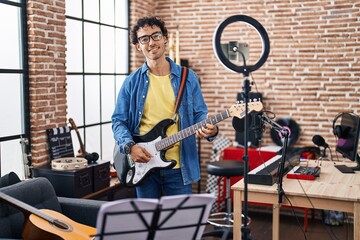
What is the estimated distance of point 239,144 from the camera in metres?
5.70

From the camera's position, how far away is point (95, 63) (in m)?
5.24

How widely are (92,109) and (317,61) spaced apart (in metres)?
2.57

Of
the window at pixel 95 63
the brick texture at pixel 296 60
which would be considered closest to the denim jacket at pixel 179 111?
the window at pixel 95 63

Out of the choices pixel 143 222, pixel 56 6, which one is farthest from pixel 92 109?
pixel 143 222

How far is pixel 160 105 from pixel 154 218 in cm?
118

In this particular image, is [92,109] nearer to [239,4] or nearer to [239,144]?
[239,144]

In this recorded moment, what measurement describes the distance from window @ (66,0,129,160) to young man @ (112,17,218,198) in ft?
5.74

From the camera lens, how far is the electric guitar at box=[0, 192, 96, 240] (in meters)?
2.67

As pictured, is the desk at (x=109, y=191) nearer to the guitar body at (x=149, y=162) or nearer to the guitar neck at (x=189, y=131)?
the guitar body at (x=149, y=162)

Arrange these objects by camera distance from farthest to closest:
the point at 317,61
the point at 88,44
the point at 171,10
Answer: the point at 171,10 → the point at 317,61 → the point at 88,44

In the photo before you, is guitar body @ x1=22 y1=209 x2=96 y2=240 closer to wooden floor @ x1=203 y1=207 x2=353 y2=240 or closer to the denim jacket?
the denim jacket

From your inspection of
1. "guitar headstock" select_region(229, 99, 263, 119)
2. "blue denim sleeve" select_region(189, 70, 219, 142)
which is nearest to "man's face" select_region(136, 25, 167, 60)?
"blue denim sleeve" select_region(189, 70, 219, 142)

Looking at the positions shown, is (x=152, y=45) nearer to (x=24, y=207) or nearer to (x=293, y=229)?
(x=24, y=207)

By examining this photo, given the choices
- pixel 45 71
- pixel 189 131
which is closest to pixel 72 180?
pixel 45 71
